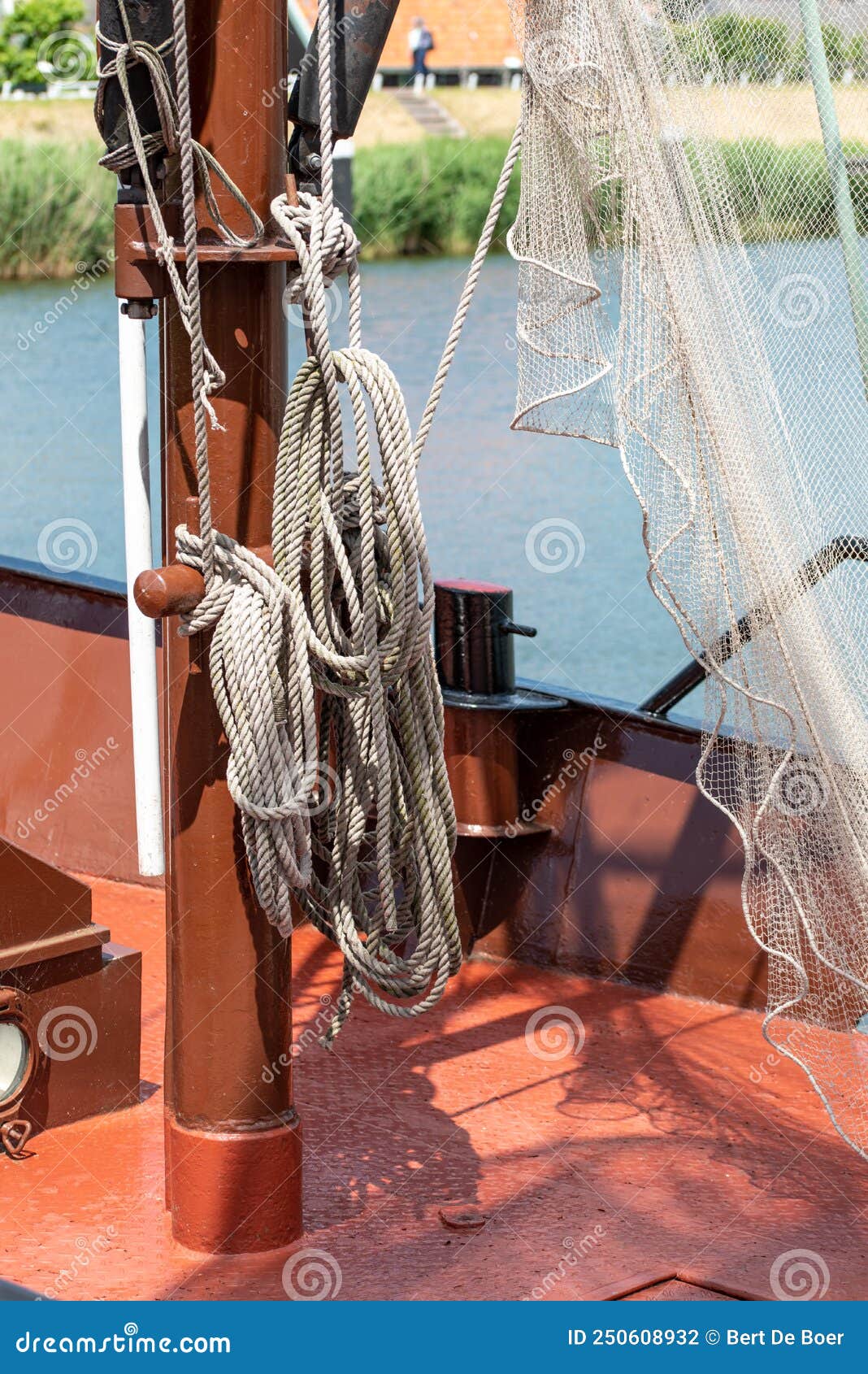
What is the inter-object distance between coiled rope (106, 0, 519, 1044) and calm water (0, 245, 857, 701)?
732 centimetres

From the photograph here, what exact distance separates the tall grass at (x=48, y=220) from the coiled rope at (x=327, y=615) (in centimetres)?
1903

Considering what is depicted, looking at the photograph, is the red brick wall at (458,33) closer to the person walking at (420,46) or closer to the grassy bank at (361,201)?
the person walking at (420,46)

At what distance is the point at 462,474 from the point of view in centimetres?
1664

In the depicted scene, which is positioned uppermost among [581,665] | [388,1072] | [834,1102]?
[834,1102]

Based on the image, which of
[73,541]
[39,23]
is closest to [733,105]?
[73,541]

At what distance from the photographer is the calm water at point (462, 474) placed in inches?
532

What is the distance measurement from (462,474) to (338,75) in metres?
13.6

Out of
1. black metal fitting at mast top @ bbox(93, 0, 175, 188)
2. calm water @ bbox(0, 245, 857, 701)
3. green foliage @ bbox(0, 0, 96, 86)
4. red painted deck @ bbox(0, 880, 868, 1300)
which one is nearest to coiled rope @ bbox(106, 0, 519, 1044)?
black metal fitting at mast top @ bbox(93, 0, 175, 188)

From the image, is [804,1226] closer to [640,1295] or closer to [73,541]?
[640,1295]

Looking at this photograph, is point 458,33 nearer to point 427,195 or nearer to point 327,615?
point 427,195

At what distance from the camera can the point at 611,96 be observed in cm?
346

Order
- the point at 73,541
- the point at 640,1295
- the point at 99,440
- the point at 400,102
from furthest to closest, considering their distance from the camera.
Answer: the point at 400,102 → the point at 99,440 → the point at 73,541 → the point at 640,1295

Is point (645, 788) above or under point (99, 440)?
above

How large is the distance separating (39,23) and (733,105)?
102 ft
